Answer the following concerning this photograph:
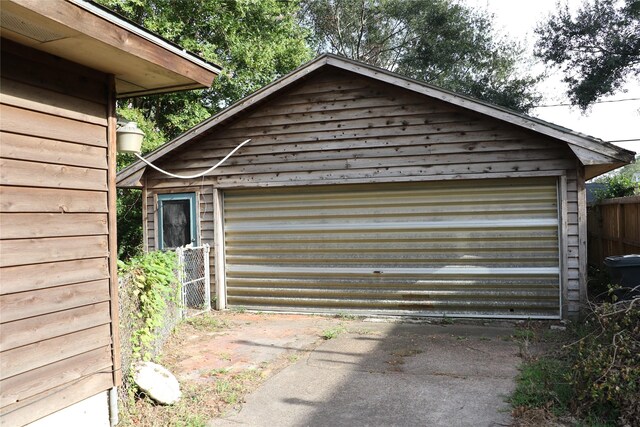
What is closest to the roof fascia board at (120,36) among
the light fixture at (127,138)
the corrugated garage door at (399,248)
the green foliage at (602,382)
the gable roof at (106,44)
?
the gable roof at (106,44)

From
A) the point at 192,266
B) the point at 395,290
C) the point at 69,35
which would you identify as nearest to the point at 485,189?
the point at 395,290

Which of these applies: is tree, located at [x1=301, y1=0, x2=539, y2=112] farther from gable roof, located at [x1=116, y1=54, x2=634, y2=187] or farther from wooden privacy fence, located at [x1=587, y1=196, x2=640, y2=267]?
gable roof, located at [x1=116, y1=54, x2=634, y2=187]

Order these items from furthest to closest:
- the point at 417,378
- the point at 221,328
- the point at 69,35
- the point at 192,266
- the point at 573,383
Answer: the point at 192,266
the point at 221,328
the point at 417,378
the point at 573,383
the point at 69,35

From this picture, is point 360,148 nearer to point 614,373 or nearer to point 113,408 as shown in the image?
point 614,373

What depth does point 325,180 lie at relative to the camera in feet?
27.5

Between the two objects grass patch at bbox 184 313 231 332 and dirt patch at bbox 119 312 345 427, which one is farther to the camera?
grass patch at bbox 184 313 231 332

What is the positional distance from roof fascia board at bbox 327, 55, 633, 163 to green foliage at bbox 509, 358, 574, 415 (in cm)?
313

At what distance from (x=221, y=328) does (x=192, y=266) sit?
1609 mm

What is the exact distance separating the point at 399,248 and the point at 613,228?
497 centimetres

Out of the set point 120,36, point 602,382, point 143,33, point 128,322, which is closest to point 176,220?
point 128,322

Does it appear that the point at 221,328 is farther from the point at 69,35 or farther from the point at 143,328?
the point at 69,35

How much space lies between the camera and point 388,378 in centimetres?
512

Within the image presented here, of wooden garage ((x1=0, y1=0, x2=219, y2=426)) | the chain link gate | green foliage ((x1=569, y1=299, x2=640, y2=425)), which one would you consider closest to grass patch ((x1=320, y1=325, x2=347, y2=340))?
the chain link gate

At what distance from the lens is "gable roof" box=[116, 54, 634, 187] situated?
6723mm
